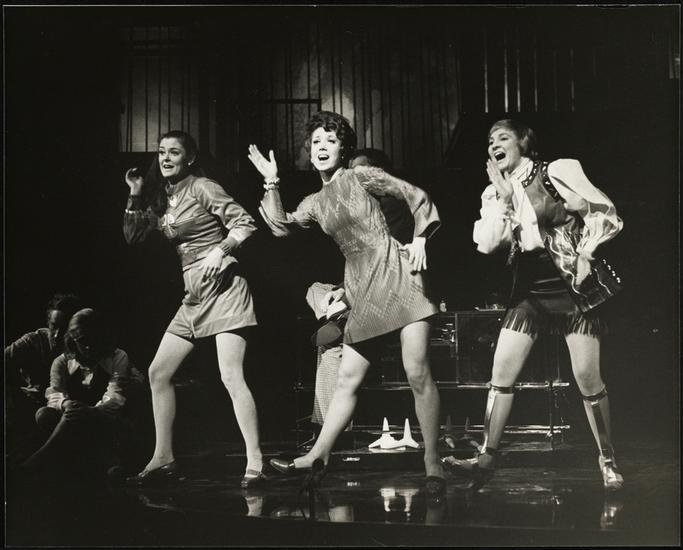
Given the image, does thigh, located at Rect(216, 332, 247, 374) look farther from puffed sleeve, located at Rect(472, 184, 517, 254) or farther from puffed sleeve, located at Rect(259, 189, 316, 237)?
puffed sleeve, located at Rect(472, 184, 517, 254)

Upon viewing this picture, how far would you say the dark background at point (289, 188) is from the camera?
5227 millimetres

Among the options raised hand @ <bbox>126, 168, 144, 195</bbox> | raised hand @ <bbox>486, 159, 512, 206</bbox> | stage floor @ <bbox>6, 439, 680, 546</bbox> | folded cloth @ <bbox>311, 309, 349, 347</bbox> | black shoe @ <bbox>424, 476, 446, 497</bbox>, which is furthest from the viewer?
raised hand @ <bbox>126, 168, 144, 195</bbox>

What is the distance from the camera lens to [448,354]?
553 cm

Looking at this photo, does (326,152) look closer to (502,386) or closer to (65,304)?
(502,386)

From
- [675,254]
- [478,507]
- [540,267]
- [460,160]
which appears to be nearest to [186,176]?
[460,160]

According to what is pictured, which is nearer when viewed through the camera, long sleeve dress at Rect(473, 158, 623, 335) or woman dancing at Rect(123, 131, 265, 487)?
long sleeve dress at Rect(473, 158, 623, 335)

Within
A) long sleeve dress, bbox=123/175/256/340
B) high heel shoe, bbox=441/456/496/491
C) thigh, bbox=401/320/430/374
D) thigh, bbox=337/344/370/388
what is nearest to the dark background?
long sleeve dress, bbox=123/175/256/340

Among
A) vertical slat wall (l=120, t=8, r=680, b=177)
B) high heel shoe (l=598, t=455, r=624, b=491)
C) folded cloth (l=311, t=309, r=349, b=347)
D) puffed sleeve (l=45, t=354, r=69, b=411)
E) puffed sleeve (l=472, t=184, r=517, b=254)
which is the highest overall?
vertical slat wall (l=120, t=8, r=680, b=177)

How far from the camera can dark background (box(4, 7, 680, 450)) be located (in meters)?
5.23

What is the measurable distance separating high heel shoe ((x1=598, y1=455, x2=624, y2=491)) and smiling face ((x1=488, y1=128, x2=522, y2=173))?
181cm

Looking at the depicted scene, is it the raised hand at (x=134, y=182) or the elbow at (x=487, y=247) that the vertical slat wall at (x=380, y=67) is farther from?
the elbow at (x=487, y=247)

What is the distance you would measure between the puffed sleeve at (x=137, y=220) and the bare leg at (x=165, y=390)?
0.74 m

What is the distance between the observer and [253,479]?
4863 mm

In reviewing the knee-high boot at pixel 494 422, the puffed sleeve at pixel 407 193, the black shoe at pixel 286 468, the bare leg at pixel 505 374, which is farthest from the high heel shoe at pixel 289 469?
the puffed sleeve at pixel 407 193
